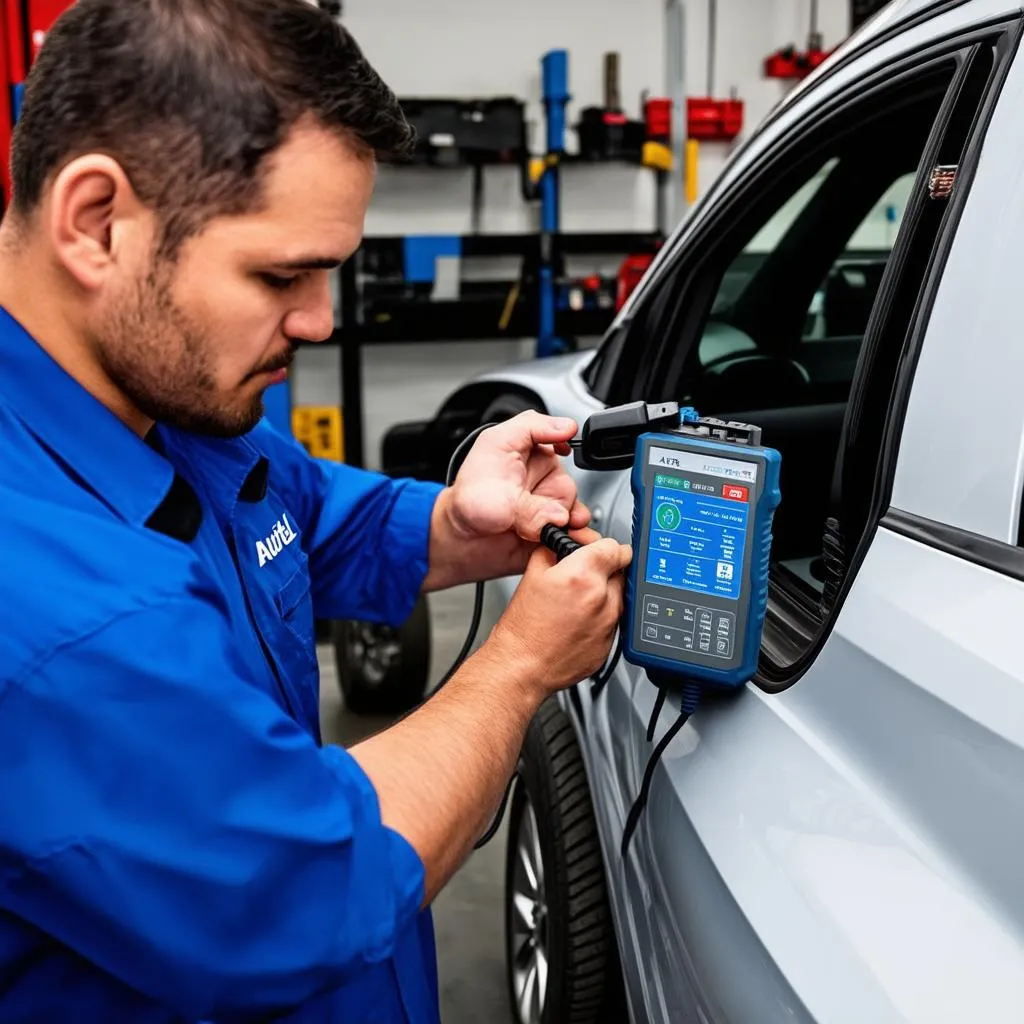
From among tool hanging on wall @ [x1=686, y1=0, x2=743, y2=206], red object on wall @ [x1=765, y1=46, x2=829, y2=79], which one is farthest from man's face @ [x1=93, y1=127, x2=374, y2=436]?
red object on wall @ [x1=765, y1=46, x2=829, y2=79]

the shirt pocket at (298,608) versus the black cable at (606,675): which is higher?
the shirt pocket at (298,608)

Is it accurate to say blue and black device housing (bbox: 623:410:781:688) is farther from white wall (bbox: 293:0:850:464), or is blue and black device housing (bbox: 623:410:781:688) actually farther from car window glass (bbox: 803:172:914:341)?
white wall (bbox: 293:0:850:464)

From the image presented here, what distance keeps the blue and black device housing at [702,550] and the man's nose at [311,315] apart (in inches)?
12.6

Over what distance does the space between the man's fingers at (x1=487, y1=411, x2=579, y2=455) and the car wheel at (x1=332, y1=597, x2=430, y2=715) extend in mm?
1560

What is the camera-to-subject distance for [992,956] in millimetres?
594

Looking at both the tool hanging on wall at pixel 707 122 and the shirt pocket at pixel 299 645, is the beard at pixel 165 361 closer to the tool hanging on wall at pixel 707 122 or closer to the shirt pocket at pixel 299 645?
the shirt pocket at pixel 299 645

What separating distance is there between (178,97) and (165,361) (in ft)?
0.69

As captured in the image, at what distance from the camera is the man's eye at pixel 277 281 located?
0.85 metres

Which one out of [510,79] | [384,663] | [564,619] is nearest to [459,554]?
[564,619]

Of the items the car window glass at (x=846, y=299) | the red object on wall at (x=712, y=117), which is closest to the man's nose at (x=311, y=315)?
the car window glass at (x=846, y=299)

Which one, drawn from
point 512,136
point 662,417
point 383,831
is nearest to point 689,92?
point 512,136

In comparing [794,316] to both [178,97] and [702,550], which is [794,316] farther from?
[178,97]

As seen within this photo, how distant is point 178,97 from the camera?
2.55 ft

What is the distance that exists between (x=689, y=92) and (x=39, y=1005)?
17.9ft
